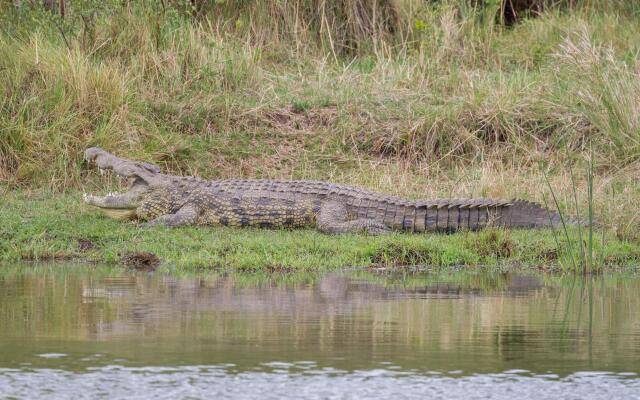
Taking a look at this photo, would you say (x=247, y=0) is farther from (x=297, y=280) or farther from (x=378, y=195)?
(x=297, y=280)

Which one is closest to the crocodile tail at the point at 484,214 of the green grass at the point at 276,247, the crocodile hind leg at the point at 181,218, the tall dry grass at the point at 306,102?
the green grass at the point at 276,247

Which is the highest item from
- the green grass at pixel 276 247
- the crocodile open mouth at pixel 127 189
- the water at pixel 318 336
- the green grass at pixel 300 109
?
the green grass at pixel 300 109

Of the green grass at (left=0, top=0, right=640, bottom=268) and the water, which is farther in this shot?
the green grass at (left=0, top=0, right=640, bottom=268)

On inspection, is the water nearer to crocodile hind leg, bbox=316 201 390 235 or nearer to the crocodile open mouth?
crocodile hind leg, bbox=316 201 390 235

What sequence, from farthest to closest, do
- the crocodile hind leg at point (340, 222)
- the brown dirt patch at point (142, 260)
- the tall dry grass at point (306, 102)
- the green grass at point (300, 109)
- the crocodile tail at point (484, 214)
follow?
the tall dry grass at point (306, 102), the green grass at point (300, 109), the crocodile hind leg at point (340, 222), the crocodile tail at point (484, 214), the brown dirt patch at point (142, 260)

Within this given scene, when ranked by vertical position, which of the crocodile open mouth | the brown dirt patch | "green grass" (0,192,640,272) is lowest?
the brown dirt patch

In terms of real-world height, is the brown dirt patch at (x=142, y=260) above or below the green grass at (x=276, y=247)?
below

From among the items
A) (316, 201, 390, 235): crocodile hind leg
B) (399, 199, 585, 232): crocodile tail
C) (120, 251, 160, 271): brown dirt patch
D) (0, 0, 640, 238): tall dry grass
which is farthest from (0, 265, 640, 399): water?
(0, 0, 640, 238): tall dry grass

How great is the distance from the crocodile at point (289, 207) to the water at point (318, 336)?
1736 millimetres

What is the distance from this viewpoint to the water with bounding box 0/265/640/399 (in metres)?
5.06

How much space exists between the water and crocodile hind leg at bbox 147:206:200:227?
2.12 meters

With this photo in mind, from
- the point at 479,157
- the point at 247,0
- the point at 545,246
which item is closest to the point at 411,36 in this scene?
the point at 247,0

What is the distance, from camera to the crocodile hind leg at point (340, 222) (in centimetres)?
1048

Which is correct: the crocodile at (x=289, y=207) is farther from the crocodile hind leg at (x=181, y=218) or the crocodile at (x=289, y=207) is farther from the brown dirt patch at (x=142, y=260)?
the brown dirt patch at (x=142, y=260)
